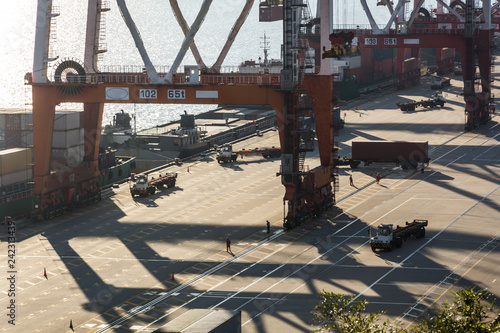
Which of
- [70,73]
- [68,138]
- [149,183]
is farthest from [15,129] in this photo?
[149,183]

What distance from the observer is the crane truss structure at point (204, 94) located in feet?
255

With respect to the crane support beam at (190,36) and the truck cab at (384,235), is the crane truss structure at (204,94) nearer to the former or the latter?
the crane support beam at (190,36)

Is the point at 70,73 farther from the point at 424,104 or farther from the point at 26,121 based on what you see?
the point at 424,104

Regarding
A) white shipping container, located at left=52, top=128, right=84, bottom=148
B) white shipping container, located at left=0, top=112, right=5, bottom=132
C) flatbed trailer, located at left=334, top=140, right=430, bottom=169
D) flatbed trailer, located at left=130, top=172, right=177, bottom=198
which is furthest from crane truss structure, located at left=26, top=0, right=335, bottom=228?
flatbed trailer, located at left=334, top=140, right=430, bottom=169

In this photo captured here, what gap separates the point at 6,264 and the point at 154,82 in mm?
23164

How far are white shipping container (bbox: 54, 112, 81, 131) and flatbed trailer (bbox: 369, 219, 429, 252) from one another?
3777cm

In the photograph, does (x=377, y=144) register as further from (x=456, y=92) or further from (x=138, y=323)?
(x=456, y=92)

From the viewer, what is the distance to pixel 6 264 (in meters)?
69.0

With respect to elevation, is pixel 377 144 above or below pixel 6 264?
above

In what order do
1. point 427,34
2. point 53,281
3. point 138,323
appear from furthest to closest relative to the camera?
point 427,34, point 53,281, point 138,323

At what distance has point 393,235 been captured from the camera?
70.2m

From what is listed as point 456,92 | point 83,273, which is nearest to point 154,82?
point 83,273

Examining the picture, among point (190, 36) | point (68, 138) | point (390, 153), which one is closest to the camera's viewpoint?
point (190, 36)

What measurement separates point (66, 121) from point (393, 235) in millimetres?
40074
